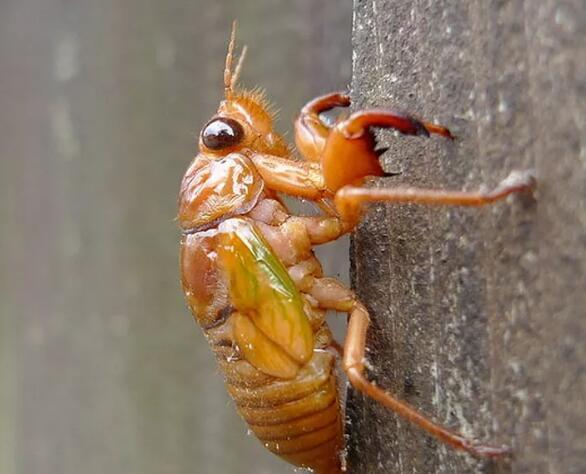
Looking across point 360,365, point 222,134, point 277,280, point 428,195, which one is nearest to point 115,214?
point 222,134

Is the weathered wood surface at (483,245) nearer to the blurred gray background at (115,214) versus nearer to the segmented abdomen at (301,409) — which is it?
the segmented abdomen at (301,409)

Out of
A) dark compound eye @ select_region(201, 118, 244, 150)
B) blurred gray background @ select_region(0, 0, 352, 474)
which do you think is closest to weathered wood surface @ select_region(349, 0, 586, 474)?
dark compound eye @ select_region(201, 118, 244, 150)

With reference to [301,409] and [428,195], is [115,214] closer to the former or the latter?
[301,409]

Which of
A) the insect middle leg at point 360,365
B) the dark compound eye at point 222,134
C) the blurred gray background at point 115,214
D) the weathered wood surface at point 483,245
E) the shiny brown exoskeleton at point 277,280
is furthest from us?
the blurred gray background at point 115,214

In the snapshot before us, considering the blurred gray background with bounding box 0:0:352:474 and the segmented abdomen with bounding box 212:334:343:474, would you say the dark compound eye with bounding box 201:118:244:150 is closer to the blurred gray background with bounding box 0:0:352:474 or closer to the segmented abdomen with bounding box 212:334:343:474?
the segmented abdomen with bounding box 212:334:343:474

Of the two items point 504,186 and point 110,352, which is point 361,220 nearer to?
point 504,186

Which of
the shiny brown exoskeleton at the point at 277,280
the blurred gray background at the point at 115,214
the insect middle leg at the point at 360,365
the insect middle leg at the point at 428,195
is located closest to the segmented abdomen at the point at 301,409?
the shiny brown exoskeleton at the point at 277,280
